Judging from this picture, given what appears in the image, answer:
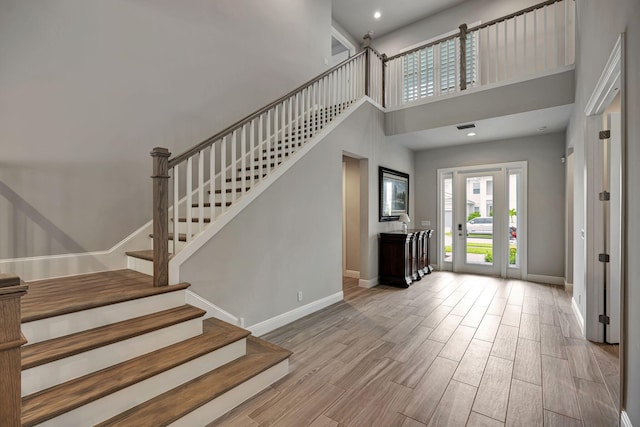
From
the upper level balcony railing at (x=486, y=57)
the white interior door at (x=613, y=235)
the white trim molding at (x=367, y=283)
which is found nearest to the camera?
the white interior door at (x=613, y=235)

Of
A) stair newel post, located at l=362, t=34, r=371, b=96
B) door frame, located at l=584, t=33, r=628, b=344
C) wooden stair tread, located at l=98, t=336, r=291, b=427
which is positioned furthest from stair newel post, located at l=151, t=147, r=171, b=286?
door frame, located at l=584, t=33, r=628, b=344

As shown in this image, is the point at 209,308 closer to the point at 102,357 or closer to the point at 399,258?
the point at 102,357

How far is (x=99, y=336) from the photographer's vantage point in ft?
6.18

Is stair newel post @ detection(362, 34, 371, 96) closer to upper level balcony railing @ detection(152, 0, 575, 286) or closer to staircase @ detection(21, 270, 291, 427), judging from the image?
upper level balcony railing @ detection(152, 0, 575, 286)

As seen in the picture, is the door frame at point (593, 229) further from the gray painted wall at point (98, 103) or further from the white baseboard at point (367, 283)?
the gray painted wall at point (98, 103)

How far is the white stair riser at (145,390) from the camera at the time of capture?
60.6 inches

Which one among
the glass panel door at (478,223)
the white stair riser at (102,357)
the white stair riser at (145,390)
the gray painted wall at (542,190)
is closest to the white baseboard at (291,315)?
the white stair riser at (145,390)

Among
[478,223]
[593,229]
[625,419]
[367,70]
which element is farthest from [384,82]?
[625,419]

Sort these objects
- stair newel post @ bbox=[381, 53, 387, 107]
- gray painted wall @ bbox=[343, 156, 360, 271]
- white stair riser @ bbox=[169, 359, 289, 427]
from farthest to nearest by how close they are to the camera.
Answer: gray painted wall @ bbox=[343, 156, 360, 271]
stair newel post @ bbox=[381, 53, 387, 107]
white stair riser @ bbox=[169, 359, 289, 427]

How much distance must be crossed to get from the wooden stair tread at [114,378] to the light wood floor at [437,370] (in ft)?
1.58

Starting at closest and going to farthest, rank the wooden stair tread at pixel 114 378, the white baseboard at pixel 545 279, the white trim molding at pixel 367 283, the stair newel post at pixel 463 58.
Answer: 1. the wooden stair tread at pixel 114 378
2. the stair newel post at pixel 463 58
3. the white trim molding at pixel 367 283
4. the white baseboard at pixel 545 279

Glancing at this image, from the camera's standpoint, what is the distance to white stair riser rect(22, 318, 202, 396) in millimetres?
1599

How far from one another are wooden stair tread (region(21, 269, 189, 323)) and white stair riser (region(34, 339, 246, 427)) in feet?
2.07

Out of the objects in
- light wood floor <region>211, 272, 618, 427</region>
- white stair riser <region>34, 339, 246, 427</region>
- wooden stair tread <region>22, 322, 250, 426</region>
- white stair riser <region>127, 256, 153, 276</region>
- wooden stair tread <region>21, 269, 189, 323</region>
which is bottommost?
light wood floor <region>211, 272, 618, 427</region>
